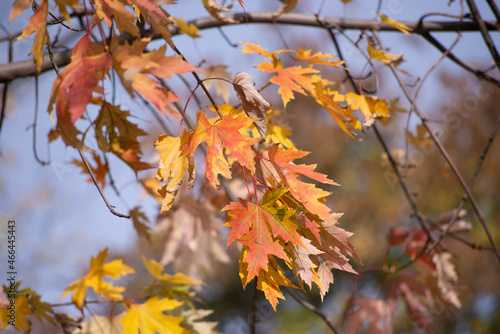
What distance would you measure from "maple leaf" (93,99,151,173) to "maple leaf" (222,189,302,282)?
0.24 m

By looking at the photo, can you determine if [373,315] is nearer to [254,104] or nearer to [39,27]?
[254,104]

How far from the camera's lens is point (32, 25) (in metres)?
0.55

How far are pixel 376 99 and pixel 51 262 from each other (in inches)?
182

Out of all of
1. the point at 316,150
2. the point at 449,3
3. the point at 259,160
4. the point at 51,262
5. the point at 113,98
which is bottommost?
the point at 316,150

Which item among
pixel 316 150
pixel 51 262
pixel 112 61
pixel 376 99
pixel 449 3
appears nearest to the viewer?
pixel 112 61

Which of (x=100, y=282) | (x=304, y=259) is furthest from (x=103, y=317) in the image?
(x=304, y=259)

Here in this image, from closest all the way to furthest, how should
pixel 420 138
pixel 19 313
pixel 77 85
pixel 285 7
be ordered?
pixel 77 85 < pixel 19 313 < pixel 285 7 < pixel 420 138

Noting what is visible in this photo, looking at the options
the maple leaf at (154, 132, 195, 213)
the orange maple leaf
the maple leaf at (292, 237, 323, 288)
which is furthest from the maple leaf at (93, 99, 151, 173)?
the maple leaf at (292, 237, 323, 288)

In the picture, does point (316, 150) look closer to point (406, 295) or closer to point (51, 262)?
point (51, 262)

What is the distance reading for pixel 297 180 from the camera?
611 mm

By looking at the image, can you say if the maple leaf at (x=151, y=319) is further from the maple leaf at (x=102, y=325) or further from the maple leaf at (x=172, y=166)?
the maple leaf at (x=172, y=166)

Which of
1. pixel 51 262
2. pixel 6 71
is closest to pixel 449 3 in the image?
pixel 6 71

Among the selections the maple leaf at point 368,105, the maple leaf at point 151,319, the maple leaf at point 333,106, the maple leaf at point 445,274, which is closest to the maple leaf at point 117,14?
the maple leaf at point 333,106

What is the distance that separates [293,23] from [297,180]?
0.70m
